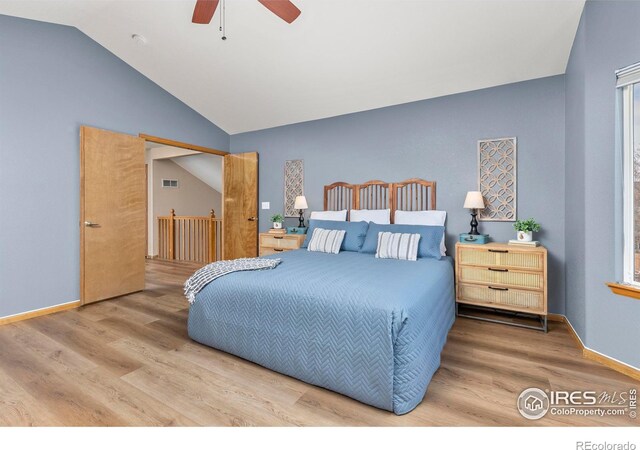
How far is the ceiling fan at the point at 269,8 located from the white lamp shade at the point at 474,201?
2.39m

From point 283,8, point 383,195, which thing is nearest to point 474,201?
point 383,195

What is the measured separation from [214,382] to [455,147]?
11.0ft

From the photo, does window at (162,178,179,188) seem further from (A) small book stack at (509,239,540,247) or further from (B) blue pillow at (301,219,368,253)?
(A) small book stack at (509,239,540,247)

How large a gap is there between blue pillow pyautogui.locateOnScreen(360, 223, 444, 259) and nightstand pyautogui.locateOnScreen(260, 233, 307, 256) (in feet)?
3.65

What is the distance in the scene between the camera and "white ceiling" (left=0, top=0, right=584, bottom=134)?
2639mm

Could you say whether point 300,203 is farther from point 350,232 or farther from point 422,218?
point 422,218

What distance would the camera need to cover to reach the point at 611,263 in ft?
7.09

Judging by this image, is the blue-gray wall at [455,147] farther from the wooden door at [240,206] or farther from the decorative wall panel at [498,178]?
the wooden door at [240,206]

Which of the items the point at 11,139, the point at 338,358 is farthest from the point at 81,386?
the point at 11,139

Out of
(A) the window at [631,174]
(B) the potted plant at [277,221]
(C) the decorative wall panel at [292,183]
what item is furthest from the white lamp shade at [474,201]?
(B) the potted plant at [277,221]

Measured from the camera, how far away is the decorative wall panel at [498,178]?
333cm

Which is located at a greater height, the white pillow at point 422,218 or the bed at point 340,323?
the white pillow at point 422,218

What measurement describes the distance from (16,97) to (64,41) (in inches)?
33.0

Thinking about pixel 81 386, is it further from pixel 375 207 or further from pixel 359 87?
pixel 359 87
